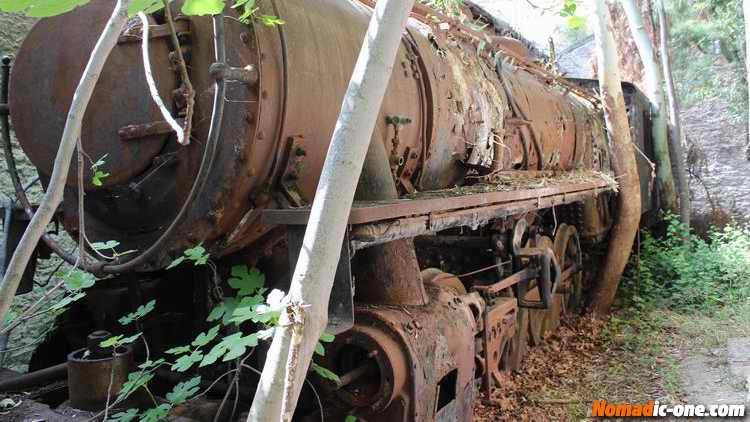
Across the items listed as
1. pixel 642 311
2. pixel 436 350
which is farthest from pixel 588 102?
pixel 436 350

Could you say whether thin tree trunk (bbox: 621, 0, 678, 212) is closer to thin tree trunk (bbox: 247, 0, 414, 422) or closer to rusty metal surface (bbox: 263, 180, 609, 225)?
rusty metal surface (bbox: 263, 180, 609, 225)

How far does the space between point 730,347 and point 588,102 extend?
3694mm

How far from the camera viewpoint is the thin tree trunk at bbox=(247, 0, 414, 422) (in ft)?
4.36

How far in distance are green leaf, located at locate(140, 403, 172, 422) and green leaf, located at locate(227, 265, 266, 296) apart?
0.47 meters

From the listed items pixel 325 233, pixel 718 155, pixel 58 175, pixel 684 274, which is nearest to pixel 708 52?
pixel 718 155

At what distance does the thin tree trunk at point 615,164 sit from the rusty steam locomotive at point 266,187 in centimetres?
338

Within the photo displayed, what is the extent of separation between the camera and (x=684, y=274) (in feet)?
25.7

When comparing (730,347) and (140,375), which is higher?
(140,375)

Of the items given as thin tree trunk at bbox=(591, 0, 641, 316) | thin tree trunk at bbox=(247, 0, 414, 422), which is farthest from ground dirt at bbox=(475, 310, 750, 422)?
thin tree trunk at bbox=(247, 0, 414, 422)

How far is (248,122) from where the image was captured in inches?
77.0

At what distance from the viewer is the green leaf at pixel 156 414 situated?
6.48ft

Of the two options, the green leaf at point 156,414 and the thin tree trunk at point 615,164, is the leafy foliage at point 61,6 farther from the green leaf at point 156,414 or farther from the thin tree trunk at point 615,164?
the thin tree trunk at point 615,164

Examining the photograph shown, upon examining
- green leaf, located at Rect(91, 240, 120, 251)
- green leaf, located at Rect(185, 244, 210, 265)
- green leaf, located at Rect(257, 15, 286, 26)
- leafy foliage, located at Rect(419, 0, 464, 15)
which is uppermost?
leafy foliage, located at Rect(419, 0, 464, 15)

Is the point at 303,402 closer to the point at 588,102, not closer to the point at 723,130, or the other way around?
the point at 588,102
